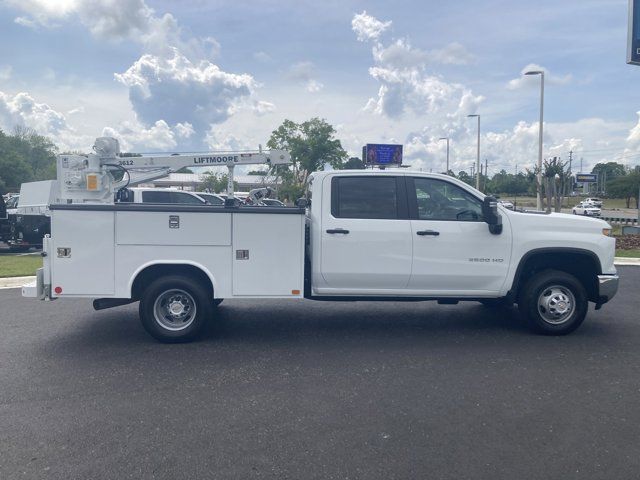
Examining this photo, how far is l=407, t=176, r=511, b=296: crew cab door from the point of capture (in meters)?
6.69

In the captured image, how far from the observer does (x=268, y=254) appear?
6.43 m

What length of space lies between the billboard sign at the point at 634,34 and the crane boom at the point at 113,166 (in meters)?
12.2

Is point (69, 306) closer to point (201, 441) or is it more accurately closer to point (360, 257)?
point (360, 257)

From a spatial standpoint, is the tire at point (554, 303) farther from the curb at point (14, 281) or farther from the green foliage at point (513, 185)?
the green foliage at point (513, 185)

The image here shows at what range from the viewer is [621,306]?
8836mm

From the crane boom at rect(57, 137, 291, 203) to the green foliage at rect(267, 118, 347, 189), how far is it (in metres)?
35.4

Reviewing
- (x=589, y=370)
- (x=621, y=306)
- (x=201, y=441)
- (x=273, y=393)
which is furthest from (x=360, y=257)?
(x=621, y=306)

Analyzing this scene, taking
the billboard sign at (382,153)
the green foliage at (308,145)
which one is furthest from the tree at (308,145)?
the billboard sign at (382,153)

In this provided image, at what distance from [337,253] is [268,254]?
0.81m

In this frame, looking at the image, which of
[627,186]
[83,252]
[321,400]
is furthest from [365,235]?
[627,186]

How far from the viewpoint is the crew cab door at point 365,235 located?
6.62 meters

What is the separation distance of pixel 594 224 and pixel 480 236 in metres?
1.45

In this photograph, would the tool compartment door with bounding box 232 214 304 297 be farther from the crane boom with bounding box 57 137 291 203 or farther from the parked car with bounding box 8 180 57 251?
the parked car with bounding box 8 180 57 251

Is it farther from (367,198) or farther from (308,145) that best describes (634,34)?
(308,145)
